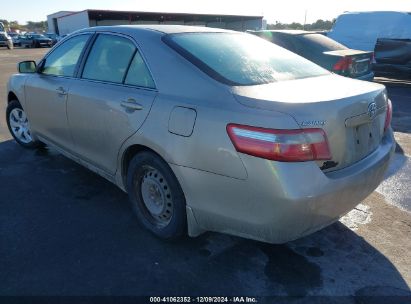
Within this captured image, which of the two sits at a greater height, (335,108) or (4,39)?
(335,108)

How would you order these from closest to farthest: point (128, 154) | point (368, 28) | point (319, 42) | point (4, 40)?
1. point (128, 154)
2. point (319, 42)
3. point (368, 28)
4. point (4, 40)

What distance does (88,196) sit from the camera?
151 inches

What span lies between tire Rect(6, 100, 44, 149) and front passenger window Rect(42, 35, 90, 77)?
3.57 ft

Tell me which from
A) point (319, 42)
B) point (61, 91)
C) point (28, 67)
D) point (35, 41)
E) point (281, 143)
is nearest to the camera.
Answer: point (281, 143)

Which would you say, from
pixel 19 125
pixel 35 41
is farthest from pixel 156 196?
pixel 35 41

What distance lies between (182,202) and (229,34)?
1.67 m

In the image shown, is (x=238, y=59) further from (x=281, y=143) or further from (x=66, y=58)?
(x=66, y=58)

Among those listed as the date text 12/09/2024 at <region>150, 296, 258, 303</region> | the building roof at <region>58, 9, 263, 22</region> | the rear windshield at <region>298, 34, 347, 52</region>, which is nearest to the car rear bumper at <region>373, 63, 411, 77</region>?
the rear windshield at <region>298, 34, 347, 52</region>

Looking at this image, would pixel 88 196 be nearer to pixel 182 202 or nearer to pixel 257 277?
pixel 182 202

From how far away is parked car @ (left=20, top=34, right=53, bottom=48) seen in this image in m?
37.2

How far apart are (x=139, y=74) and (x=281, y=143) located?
142cm

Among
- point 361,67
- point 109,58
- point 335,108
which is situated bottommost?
point 361,67

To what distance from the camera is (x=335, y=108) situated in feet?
A: 7.61

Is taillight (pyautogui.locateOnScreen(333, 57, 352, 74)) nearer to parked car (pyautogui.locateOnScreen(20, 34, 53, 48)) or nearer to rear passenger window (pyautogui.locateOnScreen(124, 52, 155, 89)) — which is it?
rear passenger window (pyautogui.locateOnScreen(124, 52, 155, 89))
